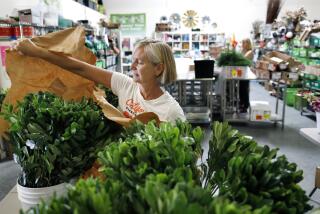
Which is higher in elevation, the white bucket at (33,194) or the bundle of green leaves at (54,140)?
the bundle of green leaves at (54,140)

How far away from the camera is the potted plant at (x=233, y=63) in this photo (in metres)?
4.85

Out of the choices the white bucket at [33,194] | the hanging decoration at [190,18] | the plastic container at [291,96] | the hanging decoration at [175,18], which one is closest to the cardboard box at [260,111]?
the plastic container at [291,96]

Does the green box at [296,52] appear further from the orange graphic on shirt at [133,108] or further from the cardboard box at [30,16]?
the orange graphic on shirt at [133,108]

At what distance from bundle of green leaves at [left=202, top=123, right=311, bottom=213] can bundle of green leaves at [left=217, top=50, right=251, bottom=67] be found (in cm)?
429

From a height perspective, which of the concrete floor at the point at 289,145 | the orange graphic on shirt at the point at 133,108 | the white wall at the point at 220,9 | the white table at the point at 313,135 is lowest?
the concrete floor at the point at 289,145

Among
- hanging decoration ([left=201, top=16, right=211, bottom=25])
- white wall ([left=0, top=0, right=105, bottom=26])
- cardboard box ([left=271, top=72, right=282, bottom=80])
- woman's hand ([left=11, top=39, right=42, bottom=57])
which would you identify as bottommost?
cardboard box ([left=271, top=72, right=282, bottom=80])

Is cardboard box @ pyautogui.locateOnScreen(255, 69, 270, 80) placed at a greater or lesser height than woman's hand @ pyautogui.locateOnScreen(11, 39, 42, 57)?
lesser

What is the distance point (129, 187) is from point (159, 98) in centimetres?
97

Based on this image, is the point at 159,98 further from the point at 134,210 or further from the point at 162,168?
the point at 134,210

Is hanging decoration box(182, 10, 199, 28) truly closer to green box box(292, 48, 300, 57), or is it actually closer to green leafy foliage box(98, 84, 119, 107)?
green box box(292, 48, 300, 57)

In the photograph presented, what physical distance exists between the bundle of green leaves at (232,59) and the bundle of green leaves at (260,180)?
429 centimetres

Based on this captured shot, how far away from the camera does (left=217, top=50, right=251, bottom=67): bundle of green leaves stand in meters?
4.86

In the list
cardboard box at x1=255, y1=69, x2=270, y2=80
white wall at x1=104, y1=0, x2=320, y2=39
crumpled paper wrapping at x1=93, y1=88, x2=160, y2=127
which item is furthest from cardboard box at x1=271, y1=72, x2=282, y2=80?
white wall at x1=104, y1=0, x2=320, y2=39

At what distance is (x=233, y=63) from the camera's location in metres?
4.89
